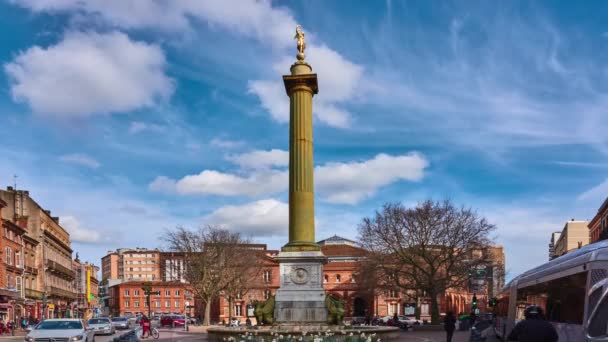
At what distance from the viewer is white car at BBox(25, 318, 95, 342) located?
21.2m

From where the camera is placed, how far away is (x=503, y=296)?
32.0 metres

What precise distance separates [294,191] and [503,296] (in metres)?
12.5

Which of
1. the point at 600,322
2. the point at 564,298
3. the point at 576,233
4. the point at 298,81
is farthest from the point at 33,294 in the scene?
the point at 576,233

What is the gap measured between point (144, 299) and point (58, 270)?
51.8 meters

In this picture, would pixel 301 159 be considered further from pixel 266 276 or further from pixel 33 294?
pixel 266 276

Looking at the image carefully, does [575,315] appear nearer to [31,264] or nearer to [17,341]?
[17,341]

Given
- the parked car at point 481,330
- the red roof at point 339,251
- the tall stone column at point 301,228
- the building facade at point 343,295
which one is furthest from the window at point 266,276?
the tall stone column at point 301,228

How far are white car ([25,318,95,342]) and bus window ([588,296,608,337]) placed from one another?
636 inches

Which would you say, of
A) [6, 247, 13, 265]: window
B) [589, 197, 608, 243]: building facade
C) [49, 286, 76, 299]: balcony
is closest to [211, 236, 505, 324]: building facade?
[589, 197, 608, 243]: building facade

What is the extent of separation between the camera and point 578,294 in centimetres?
1453

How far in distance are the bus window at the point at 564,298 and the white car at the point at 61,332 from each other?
14.9 meters

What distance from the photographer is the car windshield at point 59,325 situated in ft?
74.3

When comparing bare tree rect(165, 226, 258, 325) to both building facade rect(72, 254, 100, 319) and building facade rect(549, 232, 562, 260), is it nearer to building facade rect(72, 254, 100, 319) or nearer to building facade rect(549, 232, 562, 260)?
building facade rect(72, 254, 100, 319)

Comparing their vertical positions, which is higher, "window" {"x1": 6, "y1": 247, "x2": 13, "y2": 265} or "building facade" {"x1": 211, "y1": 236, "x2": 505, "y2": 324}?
"window" {"x1": 6, "y1": 247, "x2": 13, "y2": 265}
